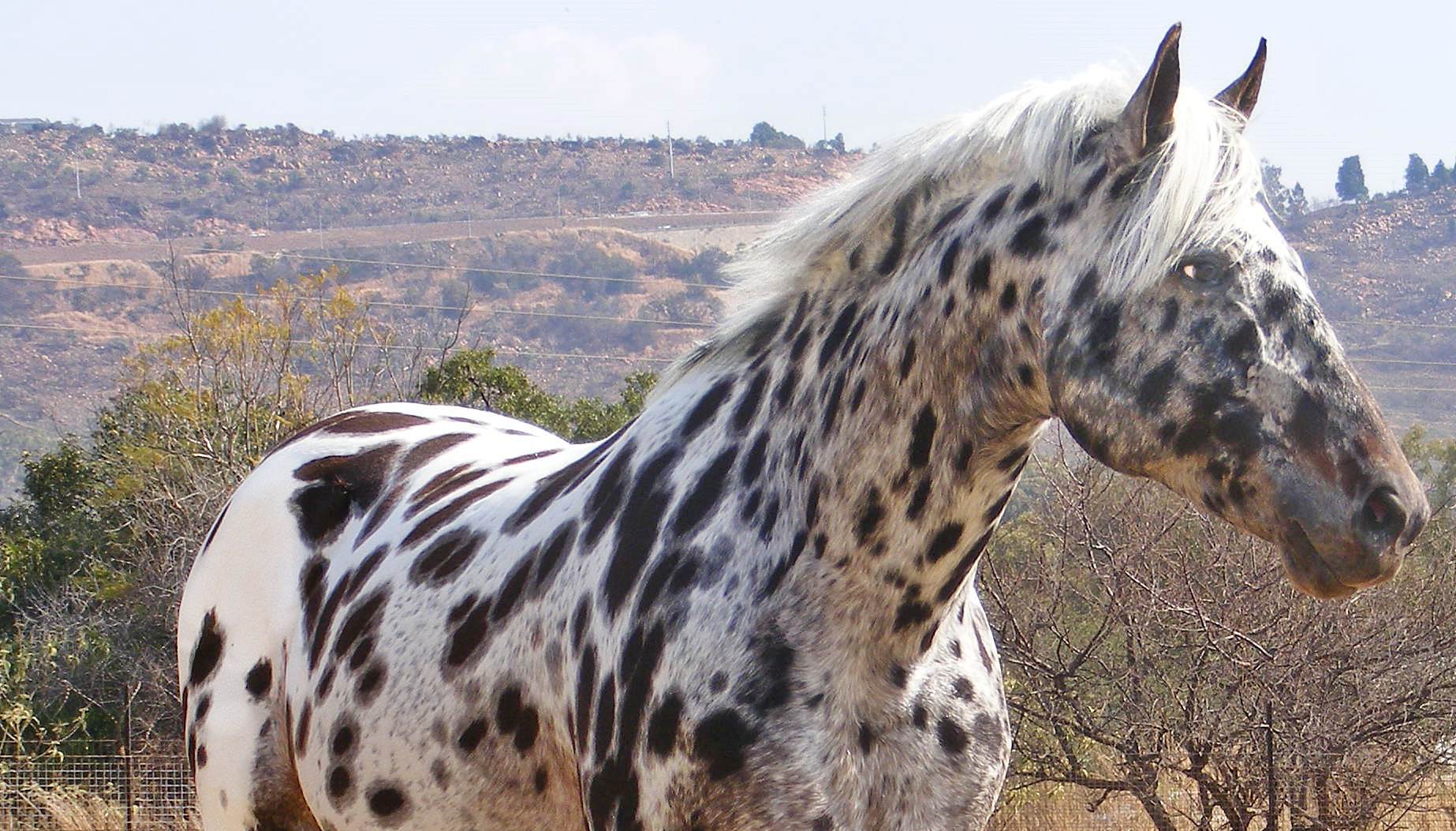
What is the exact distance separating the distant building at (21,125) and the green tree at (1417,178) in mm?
66383

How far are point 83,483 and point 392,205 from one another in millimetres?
65171

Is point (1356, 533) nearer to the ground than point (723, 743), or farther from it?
farther from it

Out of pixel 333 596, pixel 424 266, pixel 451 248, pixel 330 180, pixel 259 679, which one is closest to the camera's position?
pixel 333 596

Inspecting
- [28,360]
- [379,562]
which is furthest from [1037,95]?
[28,360]

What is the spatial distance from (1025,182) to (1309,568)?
757mm

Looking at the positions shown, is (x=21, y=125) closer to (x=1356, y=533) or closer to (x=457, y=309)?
(x=457, y=309)

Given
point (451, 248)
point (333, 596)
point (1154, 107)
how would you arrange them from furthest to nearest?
point (451, 248) < point (333, 596) < point (1154, 107)

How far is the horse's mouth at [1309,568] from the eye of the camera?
2160mm

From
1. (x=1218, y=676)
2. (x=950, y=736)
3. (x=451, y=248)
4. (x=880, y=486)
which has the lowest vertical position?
(x=451, y=248)

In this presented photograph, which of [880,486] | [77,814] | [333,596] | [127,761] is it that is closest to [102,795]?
[77,814]

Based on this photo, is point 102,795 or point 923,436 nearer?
point 923,436

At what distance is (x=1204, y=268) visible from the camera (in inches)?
90.1

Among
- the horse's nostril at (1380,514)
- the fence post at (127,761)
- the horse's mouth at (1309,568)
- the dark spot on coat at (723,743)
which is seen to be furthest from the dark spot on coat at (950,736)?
the fence post at (127,761)

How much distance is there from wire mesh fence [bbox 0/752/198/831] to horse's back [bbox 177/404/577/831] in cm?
693
